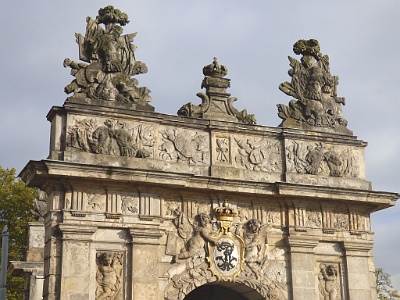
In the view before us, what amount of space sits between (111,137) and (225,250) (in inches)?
124

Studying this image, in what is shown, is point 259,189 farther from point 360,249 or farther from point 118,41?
point 118,41

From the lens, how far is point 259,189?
593 inches

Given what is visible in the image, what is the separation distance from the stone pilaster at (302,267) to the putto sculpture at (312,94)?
2617 millimetres

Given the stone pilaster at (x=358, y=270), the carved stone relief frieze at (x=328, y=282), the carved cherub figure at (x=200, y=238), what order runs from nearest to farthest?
the carved cherub figure at (x=200, y=238) → the carved stone relief frieze at (x=328, y=282) → the stone pilaster at (x=358, y=270)

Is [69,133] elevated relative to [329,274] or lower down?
elevated

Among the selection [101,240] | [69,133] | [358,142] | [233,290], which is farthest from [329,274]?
[69,133]

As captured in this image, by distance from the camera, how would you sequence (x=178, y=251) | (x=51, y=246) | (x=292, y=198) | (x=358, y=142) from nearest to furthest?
(x=51, y=246) → (x=178, y=251) → (x=292, y=198) → (x=358, y=142)

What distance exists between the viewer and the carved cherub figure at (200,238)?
14438mm

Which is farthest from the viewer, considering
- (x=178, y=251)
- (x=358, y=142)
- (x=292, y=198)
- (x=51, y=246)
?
(x=358, y=142)

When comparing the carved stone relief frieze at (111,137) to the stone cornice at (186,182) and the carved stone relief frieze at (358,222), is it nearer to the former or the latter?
the stone cornice at (186,182)

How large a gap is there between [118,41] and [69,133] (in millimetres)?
2470

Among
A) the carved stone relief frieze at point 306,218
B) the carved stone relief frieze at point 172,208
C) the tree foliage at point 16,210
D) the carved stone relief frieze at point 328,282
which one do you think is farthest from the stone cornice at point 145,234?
the tree foliage at point 16,210

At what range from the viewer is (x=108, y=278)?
13.7 meters

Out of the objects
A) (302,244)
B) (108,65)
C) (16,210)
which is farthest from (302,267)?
(16,210)
